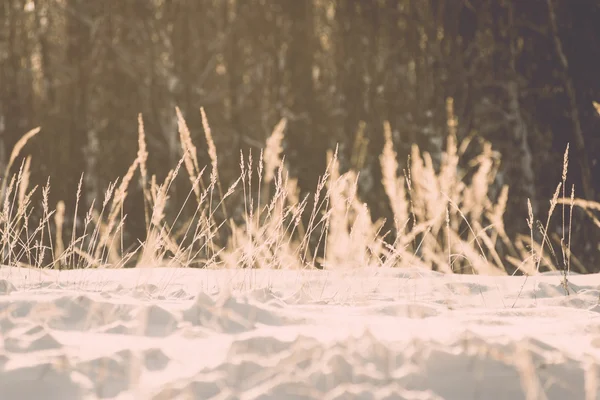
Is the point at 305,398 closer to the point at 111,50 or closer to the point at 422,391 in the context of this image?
the point at 422,391

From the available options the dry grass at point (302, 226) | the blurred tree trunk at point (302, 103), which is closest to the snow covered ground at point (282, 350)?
the dry grass at point (302, 226)

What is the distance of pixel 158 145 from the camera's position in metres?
6.69

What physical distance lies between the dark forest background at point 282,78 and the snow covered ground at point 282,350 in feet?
14.0

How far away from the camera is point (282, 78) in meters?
6.74

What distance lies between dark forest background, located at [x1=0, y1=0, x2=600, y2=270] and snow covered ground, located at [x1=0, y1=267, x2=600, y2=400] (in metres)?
4.26

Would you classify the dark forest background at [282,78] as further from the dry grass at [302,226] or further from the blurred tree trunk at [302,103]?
the dry grass at [302,226]

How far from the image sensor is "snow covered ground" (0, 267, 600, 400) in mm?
1575

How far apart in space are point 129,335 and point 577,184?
5.05 m

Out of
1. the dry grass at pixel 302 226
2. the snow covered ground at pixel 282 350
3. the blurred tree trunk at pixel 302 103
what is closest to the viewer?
the snow covered ground at pixel 282 350

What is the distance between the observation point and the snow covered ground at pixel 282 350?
5.17 feet

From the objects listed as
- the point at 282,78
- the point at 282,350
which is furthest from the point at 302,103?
the point at 282,350

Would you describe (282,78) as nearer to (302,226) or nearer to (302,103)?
(302,103)

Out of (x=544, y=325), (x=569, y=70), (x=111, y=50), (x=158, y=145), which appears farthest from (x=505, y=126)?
(x=544, y=325)

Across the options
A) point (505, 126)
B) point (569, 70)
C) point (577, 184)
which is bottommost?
point (577, 184)
